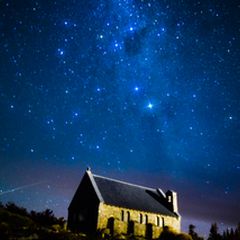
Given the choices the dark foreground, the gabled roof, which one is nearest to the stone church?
the gabled roof

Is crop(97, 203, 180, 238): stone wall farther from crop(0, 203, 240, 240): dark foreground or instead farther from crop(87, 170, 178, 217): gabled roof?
crop(0, 203, 240, 240): dark foreground

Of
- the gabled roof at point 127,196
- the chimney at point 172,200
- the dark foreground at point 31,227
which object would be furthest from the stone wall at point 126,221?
the dark foreground at point 31,227

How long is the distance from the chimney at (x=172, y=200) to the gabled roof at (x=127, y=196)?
106 cm

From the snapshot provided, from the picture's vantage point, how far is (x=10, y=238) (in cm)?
1512

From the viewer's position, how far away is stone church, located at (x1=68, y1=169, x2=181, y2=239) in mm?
40031

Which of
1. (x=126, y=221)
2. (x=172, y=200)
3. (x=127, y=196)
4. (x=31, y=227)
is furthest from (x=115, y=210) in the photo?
(x=31, y=227)

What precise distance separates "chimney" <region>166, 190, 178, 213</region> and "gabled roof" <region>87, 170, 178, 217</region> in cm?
106

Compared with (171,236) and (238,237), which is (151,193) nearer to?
(171,236)

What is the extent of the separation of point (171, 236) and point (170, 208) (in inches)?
692

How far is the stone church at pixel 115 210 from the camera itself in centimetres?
4003

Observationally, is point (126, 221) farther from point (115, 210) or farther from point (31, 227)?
point (31, 227)

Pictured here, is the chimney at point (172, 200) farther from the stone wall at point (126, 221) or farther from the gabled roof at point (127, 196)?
the stone wall at point (126, 221)

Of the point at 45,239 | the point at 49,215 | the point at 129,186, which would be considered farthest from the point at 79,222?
the point at 45,239

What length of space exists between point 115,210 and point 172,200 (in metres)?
15.7
